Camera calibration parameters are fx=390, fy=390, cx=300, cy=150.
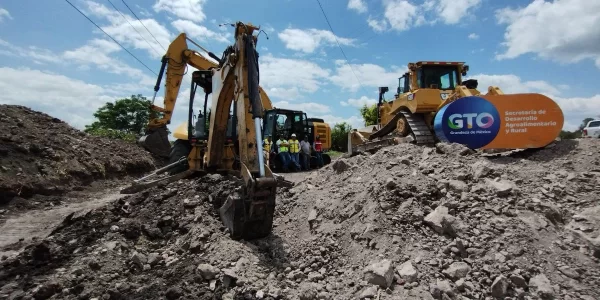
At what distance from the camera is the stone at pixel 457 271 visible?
11.0ft

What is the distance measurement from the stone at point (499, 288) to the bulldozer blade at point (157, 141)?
36.7ft

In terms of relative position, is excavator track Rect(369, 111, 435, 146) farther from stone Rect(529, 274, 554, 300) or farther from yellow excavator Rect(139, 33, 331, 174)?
stone Rect(529, 274, 554, 300)

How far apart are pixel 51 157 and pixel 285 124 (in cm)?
749

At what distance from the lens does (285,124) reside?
14.5 meters

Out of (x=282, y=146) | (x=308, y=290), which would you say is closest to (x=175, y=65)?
(x=282, y=146)

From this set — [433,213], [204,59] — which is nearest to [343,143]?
[204,59]

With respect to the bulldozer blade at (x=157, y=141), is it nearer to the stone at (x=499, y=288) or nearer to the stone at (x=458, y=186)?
the stone at (x=458, y=186)

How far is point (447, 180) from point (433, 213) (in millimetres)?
774

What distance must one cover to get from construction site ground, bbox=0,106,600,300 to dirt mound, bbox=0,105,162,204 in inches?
101

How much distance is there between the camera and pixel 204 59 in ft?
32.5

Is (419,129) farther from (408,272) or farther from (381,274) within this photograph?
(381,274)

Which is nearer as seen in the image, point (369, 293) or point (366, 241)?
point (369, 293)

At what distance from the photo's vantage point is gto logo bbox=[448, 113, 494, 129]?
661cm

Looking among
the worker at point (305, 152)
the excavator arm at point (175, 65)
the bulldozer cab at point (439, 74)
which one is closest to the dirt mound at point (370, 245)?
the bulldozer cab at point (439, 74)
